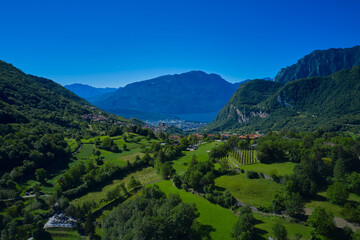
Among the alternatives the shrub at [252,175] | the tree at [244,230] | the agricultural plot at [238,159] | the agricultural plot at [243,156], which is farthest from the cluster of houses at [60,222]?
the agricultural plot at [243,156]

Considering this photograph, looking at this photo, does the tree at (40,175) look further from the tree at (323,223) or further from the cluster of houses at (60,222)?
the tree at (323,223)

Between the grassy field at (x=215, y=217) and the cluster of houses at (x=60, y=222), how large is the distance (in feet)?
99.9

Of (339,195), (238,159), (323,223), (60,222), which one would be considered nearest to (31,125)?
(60,222)

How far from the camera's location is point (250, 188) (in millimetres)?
52562

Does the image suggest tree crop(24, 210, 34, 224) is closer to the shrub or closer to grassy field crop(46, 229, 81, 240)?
grassy field crop(46, 229, 81, 240)

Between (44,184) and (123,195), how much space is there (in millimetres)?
31246

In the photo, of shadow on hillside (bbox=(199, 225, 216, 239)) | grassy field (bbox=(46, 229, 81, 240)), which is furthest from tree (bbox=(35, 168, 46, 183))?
shadow on hillside (bbox=(199, 225, 216, 239))

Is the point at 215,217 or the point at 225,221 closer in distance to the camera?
the point at 225,221

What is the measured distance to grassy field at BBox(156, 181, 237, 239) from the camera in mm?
37469

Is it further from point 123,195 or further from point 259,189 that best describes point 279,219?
point 123,195

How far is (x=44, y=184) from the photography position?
6519 cm

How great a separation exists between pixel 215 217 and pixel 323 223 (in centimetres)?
2089

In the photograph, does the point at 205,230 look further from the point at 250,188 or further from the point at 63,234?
the point at 63,234

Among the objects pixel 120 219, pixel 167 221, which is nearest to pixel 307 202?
pixel 167 221
